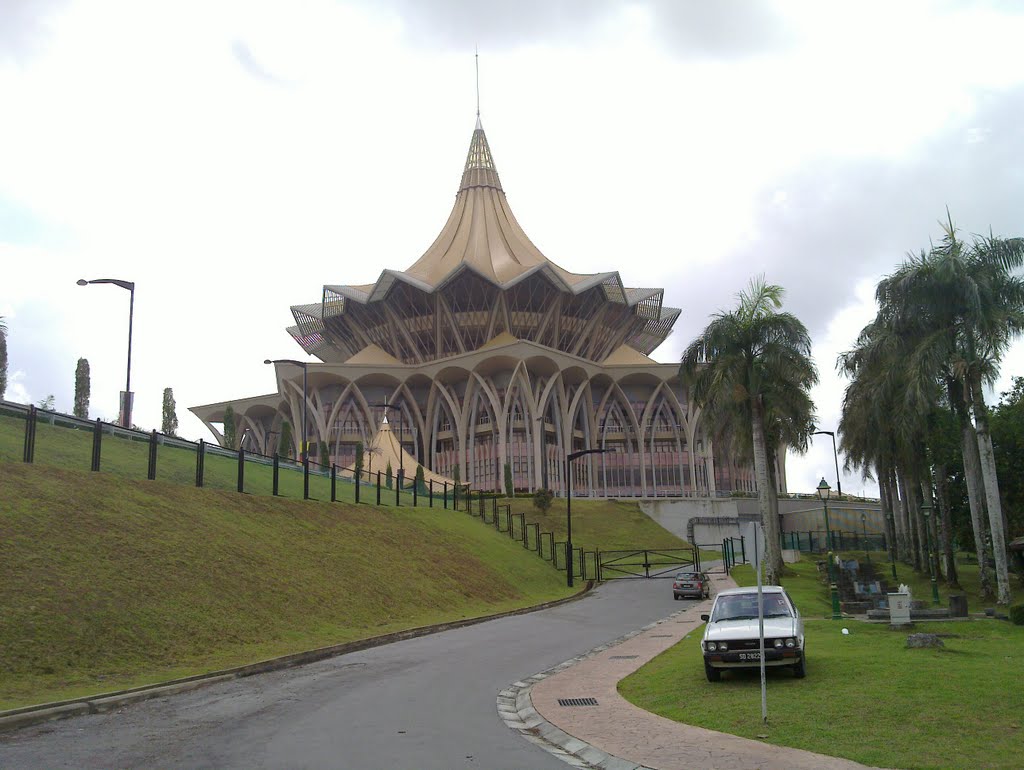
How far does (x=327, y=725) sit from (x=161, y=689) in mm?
3673

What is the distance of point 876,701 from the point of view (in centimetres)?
1079

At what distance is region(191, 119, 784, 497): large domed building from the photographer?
84.3 meters

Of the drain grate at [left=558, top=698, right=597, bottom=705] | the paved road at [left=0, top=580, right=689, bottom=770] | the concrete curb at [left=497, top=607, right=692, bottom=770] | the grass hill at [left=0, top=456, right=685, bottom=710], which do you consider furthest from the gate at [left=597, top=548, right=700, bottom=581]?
the drain grate at [left=558, top=698, right=597, bottom=705]

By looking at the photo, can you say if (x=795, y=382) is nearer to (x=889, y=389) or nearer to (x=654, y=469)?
(x=889, y=389)

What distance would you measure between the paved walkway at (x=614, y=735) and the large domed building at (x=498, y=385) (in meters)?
67.6

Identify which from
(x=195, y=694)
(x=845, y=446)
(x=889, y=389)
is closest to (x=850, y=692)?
(x=195, y=694)

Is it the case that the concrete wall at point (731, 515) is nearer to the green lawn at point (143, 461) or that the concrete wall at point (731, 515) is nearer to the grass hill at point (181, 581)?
the green lawn at point (143, 461)

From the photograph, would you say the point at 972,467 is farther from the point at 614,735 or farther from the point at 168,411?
the point at 168,411

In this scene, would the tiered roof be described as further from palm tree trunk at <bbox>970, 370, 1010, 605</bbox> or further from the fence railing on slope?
palm tree trunk at <bbox>970, 370, 1010, 605</bbox>

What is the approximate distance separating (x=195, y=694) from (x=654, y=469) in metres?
78.8

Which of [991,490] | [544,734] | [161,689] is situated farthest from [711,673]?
[991,490]

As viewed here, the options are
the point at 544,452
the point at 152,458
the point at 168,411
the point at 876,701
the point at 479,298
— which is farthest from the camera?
the point at 479,298

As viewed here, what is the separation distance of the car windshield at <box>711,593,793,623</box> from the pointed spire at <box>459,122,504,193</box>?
89.1 meters

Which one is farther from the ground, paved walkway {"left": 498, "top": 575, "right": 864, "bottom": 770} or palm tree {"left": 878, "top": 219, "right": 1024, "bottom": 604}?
palm tree {"left": 878, "top": 219, "right": 1024, "bottom": 604}
